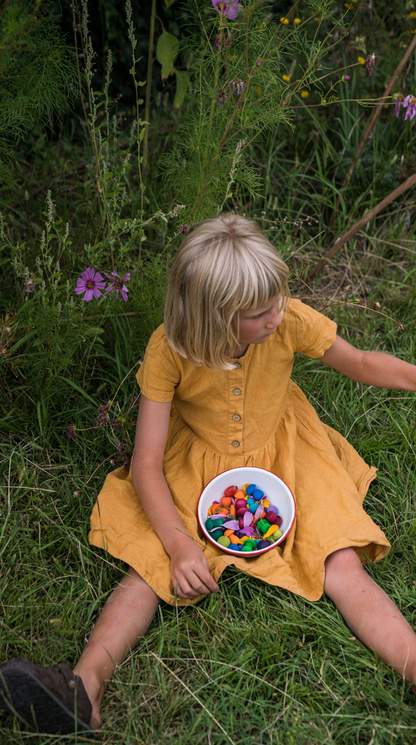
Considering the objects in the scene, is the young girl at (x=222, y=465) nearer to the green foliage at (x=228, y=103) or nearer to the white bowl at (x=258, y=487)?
the white bowl at (x=258, y=487)

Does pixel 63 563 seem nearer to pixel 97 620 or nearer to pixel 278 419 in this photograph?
pixel 97 620

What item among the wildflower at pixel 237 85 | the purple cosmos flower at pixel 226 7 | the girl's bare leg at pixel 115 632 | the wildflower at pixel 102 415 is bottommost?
the girl's bare leg at pixel 115 632

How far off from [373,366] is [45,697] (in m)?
1.12

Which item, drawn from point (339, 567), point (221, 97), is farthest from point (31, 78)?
point (339, 567)

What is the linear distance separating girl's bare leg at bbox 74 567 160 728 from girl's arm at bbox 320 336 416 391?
2.56ft

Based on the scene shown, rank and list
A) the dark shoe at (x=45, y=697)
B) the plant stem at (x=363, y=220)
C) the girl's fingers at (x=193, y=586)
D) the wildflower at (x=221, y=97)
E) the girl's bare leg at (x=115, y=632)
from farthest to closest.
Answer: the plant stem at (x=363, y=220)
the wildflower at (x=221, y=97)
the girl's fingers at (x=193, y=586)
the girl's bare leg at (x=115, y=632)
the dark shoe at (x=45, y=697)

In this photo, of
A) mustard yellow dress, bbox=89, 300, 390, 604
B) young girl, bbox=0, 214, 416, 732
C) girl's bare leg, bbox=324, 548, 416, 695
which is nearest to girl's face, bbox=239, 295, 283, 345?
young girl, bbox=0, 214, 416, 732

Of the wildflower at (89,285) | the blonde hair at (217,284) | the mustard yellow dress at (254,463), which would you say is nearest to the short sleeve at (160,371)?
the mustard yellow dress at (254,463)

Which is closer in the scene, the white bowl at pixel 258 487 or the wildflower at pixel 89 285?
the white bowl at pixel 258 487

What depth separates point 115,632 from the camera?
153 cm

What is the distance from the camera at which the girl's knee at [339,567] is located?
1600 mm

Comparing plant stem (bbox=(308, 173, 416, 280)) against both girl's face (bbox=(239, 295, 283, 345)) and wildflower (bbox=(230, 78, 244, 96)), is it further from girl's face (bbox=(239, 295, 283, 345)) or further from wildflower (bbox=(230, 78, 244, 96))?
girl's face (bbox=(239, 295, 283, 345))

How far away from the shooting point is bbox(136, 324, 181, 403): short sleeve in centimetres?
170

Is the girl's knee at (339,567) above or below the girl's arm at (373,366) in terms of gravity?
below
